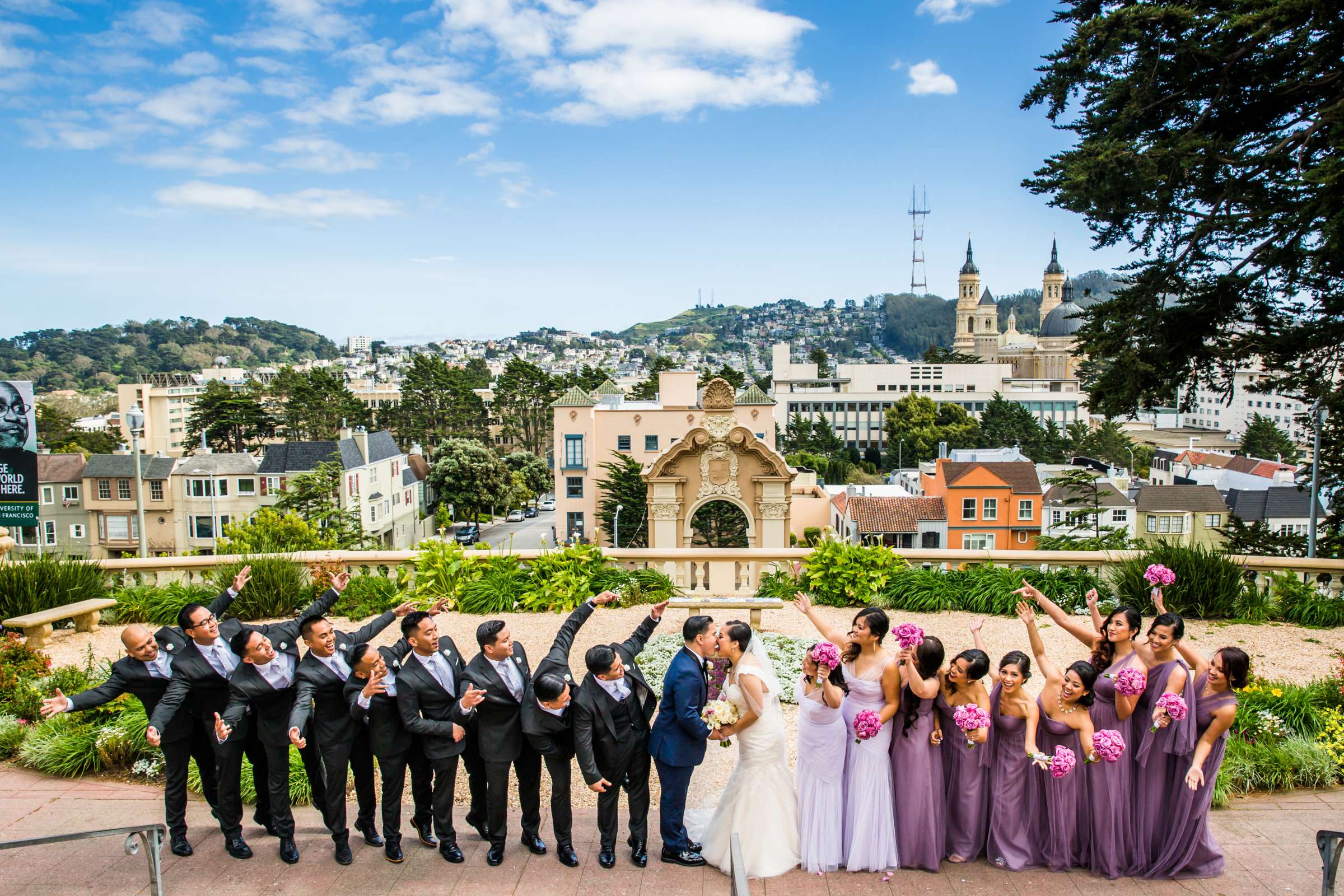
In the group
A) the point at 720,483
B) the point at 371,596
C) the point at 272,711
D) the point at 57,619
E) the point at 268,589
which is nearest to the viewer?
the point at 272,711

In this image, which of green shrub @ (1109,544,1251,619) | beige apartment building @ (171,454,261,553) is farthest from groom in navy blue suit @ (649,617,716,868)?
beige apartment building @ (171,454,261,553)

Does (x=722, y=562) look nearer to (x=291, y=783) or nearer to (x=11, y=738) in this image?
(x=291, y=783)

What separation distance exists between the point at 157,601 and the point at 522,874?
283 inches

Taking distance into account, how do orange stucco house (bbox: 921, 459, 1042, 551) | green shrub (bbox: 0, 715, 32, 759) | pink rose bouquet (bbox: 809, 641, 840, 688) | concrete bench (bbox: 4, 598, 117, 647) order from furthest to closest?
orange stucco house (bbox: 921, 459, 1042, 551), concrete bench (bbox: 4, 598, 117, 647), green shrub (bbox: 0, 715, 32, 759), pink rose bouquet (bbox: 809, 641, 840, 688)

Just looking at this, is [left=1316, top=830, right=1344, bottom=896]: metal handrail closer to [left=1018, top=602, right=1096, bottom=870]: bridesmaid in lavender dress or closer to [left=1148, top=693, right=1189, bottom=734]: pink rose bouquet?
[left=1148, top=693, right=1189, bottom=734]: pink rose bouquet

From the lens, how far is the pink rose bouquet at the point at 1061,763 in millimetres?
4605

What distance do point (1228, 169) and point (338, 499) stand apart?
41.6 meters

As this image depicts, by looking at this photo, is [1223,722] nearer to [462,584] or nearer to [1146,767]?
[1146,767]

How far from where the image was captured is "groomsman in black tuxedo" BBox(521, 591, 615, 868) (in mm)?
4922

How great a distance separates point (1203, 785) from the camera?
15.8ft

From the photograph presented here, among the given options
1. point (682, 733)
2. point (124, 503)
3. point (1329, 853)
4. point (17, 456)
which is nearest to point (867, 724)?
point (682, 733)

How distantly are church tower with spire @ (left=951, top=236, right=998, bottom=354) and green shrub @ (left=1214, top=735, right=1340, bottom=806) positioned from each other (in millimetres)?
168395

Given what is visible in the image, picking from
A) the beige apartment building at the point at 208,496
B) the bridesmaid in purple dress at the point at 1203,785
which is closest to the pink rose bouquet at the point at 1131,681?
the bridesmaid in purple dress at the point at 1203,785

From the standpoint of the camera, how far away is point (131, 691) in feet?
17.3
